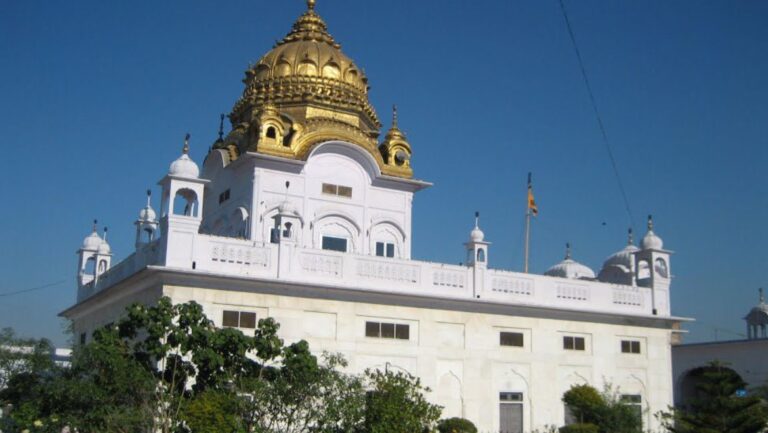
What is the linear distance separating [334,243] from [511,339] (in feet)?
21.2

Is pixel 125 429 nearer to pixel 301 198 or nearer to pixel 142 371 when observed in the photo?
pixel 142 371

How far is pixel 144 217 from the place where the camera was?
28.8 m

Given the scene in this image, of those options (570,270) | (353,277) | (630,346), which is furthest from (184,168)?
(570,270)

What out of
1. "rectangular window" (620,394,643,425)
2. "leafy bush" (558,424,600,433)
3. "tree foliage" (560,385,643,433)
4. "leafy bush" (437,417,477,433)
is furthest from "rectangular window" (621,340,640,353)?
"leafy bush" (437,417,477,433)

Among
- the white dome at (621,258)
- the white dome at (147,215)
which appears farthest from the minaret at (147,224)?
the white dome at (621,258)

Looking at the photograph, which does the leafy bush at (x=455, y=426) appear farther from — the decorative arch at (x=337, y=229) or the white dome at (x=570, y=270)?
the white dome at (x=570, y=270)

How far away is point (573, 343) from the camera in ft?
90.6

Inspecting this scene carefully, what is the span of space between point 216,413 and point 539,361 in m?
12.1

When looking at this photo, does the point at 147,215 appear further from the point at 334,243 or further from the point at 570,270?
the point at 570,270

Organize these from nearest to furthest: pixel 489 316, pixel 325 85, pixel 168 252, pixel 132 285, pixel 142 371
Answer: pixel 142 371
pixel 168 252
pixel 132 285
pixel 489 316
pixel 325 85

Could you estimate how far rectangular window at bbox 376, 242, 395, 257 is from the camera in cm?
3003

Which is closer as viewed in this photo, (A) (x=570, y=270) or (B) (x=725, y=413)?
(B) (x=725, y=413)

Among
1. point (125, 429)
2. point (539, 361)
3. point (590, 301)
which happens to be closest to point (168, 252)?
point (125, 429)

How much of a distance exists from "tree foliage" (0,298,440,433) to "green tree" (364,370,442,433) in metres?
0.02
